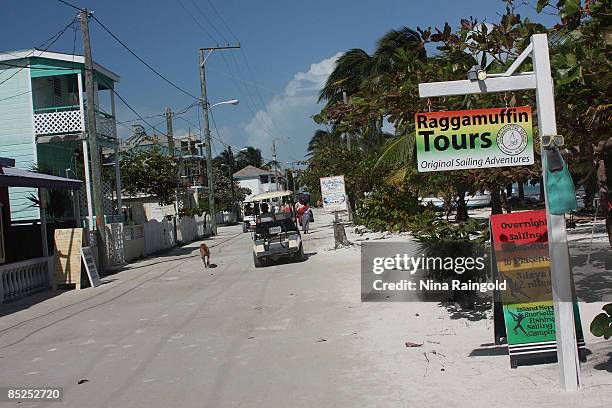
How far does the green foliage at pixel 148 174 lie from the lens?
32062mm

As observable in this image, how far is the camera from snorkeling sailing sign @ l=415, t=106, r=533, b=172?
5574mm

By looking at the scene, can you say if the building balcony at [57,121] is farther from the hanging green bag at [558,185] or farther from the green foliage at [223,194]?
the green foliage at [223,194]

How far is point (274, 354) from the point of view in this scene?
7.06m

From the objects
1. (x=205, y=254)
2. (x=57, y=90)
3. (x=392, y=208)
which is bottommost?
(x=205, y=254)

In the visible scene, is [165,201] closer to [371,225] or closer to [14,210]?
[14,210]

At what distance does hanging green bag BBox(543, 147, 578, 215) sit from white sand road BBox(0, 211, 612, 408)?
1570mm

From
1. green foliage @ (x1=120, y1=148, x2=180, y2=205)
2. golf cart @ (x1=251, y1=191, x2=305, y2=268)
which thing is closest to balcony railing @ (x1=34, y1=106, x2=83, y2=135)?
golf cart @ (x1=251, y1=191, x2=305, y2=268)

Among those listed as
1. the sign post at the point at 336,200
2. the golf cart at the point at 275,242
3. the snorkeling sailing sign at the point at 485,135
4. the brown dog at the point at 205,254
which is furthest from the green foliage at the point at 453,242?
the sign post at the point at 336,200

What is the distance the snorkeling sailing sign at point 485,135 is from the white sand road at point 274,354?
6.74 feet

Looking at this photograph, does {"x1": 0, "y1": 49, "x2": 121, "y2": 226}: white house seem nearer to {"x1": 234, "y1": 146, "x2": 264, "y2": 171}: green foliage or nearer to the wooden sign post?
the wooden sign post

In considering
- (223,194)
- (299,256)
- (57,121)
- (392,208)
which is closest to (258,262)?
(299,256)

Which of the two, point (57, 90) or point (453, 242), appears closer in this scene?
point (453, 242)

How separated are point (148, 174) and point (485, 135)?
28.3 metres

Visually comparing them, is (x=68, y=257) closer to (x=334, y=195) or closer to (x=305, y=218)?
(x=334, y=195)
